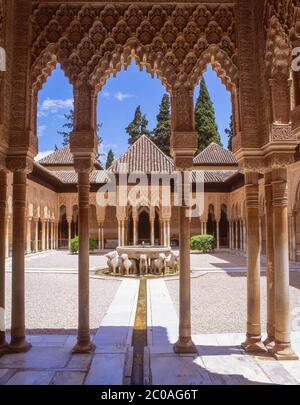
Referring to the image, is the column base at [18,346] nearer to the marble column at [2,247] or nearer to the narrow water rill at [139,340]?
the marble column at [2,247]

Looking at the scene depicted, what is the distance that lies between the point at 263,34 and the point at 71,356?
5187 millimetres

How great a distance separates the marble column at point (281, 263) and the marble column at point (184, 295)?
1170 millimetres

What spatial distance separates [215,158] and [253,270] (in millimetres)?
28362

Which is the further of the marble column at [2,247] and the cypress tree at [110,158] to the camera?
the cypress tree at [110,158]

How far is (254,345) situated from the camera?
4.75m

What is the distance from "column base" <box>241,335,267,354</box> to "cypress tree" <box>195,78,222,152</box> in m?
37.9

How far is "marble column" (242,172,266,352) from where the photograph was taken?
4.80 m

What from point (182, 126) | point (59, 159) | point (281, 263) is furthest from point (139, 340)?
point (59, 159)

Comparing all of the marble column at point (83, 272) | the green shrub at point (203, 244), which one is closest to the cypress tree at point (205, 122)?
the green shrub at point (203, 244)

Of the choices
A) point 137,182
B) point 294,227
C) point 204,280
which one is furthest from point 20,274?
point 137,182

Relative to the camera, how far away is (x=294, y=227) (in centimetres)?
1662

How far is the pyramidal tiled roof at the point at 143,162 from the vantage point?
24688mm

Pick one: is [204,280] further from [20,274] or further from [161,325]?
[20,274]

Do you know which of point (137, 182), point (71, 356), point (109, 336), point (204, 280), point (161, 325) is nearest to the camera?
point (71, 356)
